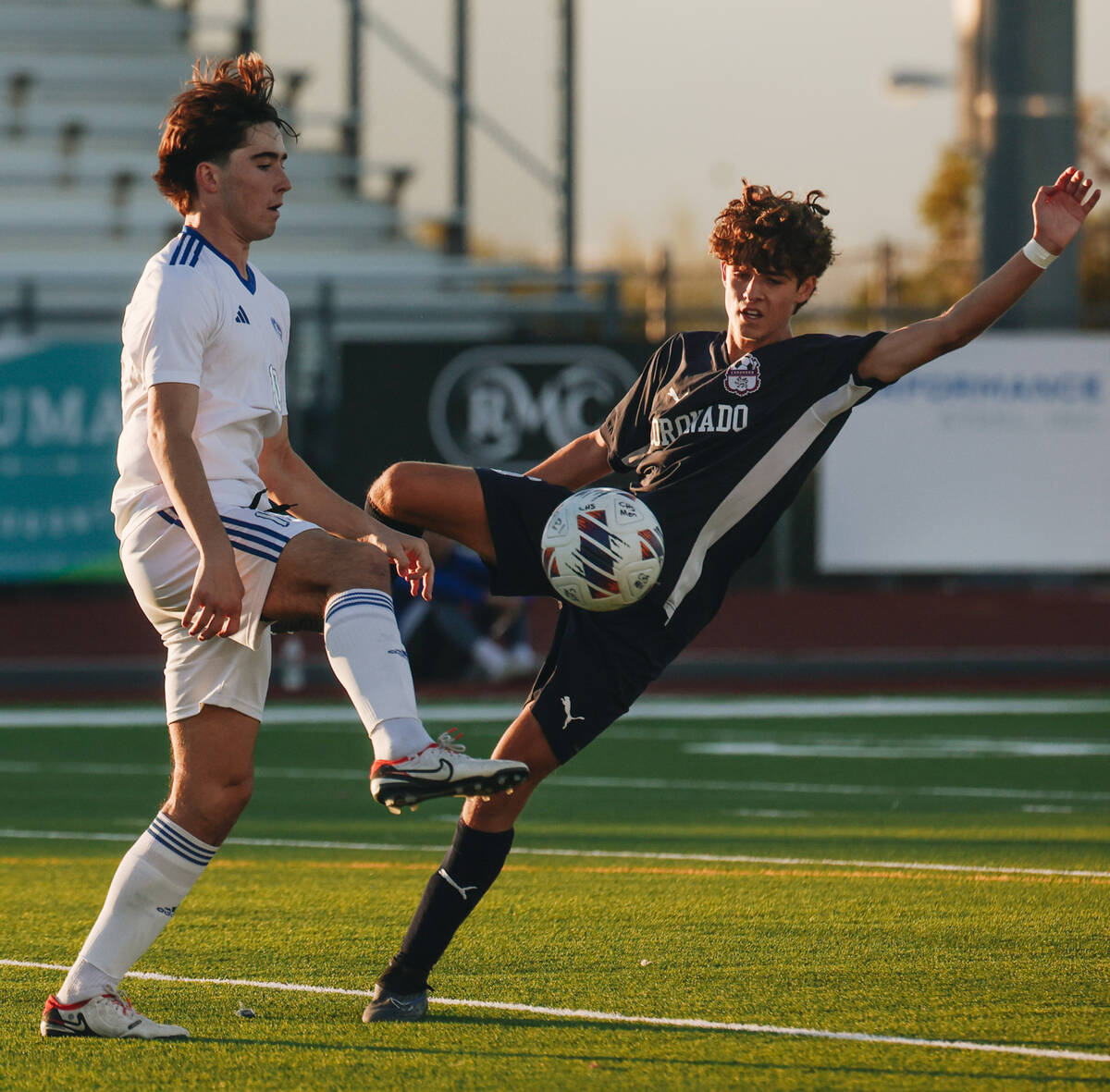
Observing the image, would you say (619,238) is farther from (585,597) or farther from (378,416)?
(585,597)

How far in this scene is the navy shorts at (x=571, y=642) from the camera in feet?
15.6

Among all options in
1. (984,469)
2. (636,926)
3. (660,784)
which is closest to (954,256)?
(984,469)

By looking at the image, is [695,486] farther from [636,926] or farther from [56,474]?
[56,474]

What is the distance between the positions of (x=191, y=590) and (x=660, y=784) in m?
5.58

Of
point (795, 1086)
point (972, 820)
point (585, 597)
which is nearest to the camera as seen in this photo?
point (795, 1086)

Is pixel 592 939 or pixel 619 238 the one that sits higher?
pixel 619 238

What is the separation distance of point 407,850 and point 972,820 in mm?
2567

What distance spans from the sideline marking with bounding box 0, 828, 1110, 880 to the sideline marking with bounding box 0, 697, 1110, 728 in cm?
426

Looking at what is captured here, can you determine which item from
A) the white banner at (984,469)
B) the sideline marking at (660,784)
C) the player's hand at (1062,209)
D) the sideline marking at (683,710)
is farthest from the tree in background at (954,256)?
the player's hand at (1062,209)

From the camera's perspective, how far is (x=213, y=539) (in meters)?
4.20

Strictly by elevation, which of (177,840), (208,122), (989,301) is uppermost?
(208,122)

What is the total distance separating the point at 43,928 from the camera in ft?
19.7

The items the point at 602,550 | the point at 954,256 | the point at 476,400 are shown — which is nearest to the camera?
the point at 602,550

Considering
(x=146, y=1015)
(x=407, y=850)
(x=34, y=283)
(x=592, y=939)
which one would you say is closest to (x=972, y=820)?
(x=407, y=850)
